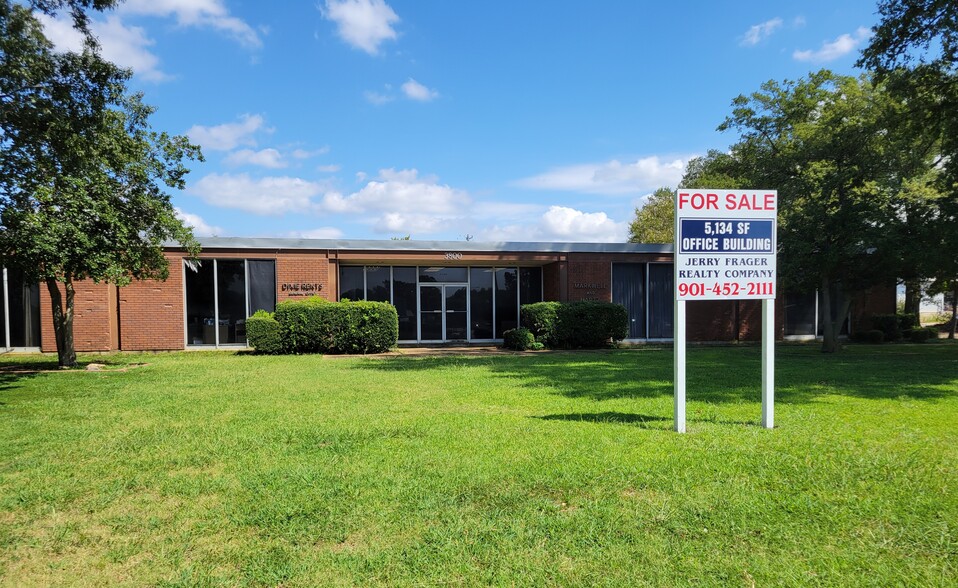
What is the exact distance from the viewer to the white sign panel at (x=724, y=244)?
6402 millimetres

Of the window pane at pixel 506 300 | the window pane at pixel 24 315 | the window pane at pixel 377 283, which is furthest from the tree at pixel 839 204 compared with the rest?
the window pane at pixel 24 315

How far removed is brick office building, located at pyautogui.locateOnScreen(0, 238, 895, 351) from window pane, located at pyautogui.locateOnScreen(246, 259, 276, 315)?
3 cm

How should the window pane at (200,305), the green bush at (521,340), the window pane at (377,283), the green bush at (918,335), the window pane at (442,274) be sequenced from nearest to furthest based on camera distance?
1. the green bush at (521,340)
2. the window pane at (200,305)
3. the window pane at (377,283)
4. the window pane at (442,274)
5. the green bush at (918,335)

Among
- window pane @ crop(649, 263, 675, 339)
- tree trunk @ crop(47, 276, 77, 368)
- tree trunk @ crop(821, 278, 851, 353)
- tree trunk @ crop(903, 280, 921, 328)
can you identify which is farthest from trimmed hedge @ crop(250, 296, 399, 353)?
tree trunk @ crop(903, 280, 921, 328)

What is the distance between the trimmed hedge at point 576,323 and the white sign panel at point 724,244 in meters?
11.2

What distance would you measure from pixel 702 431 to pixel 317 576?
449cm

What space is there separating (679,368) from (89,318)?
17.5m

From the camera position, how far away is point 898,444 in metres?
5.47

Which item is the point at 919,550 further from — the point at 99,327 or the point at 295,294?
the point at 99,327

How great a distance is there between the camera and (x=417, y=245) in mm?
18672

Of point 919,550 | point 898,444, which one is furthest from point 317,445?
point 898,444

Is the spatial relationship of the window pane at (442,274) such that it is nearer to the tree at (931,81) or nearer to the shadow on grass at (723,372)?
the shadow on grass at (723,372)

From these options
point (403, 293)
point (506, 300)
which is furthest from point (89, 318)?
point (506, 300)

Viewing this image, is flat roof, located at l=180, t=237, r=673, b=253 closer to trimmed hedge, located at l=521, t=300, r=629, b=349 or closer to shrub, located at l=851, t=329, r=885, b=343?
trimmed hedge, located at l=521, t=300, r=629, b=349
